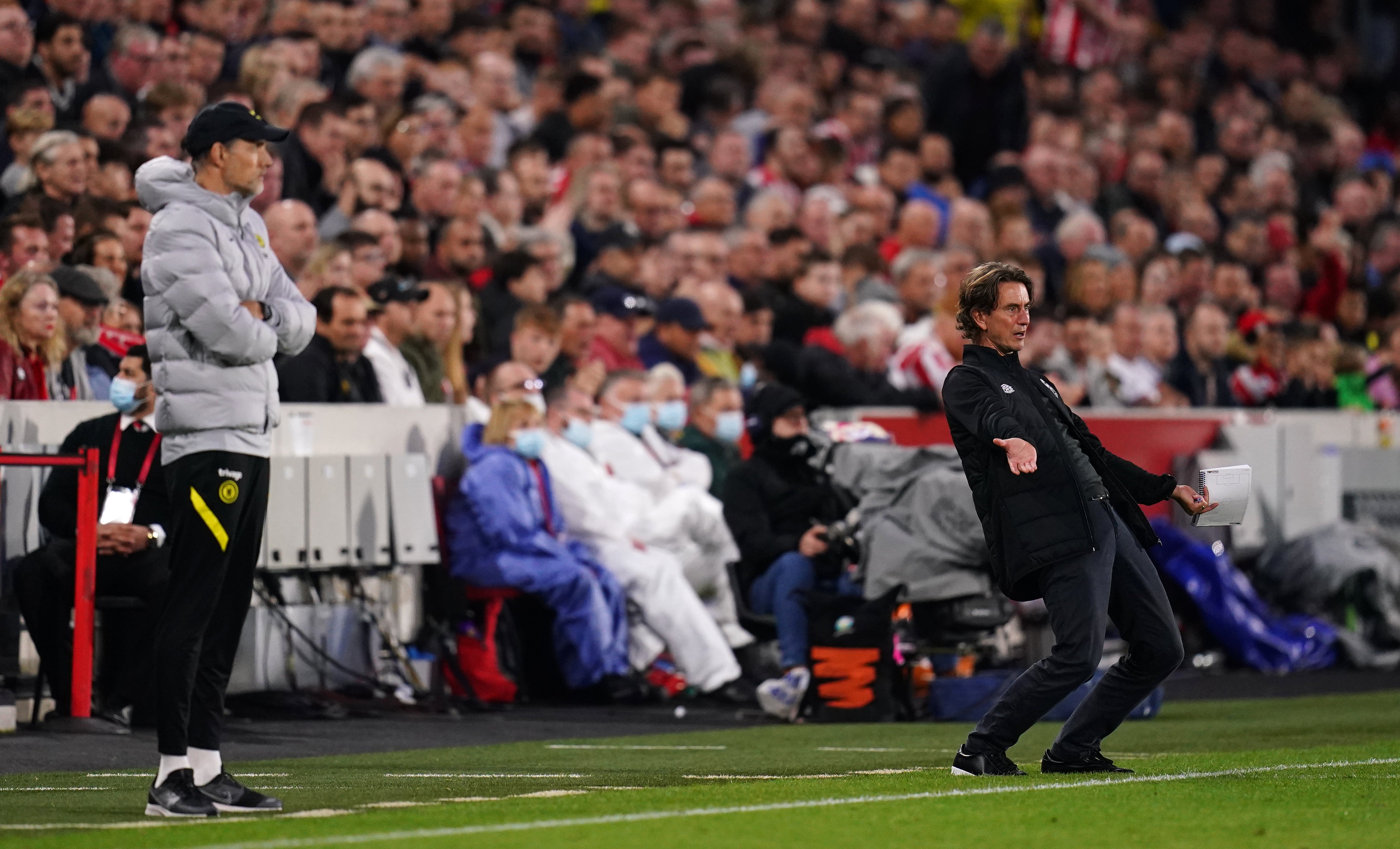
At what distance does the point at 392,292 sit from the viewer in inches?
527

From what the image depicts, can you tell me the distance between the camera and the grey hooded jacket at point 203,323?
7.20 m

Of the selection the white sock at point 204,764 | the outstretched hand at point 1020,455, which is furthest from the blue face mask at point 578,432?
the white sock at point 204,764

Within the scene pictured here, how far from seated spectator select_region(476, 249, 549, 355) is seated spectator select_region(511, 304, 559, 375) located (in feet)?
2.68

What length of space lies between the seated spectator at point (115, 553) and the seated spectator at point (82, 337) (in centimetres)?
45

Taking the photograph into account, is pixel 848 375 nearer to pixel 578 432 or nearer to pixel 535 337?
pixel 578 432

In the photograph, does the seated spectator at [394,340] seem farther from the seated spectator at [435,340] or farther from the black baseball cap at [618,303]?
the black baseball cap at [618,303]

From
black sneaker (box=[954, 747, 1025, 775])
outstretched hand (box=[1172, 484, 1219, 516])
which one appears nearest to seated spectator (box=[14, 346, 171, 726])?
black sneaker (box=[954, 747, 1025, 775])

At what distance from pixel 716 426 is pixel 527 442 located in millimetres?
2162

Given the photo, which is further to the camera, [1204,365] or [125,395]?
[1204,365]

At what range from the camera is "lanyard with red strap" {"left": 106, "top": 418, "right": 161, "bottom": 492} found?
36.0ft

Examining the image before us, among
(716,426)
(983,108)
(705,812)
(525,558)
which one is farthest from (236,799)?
(983,108)

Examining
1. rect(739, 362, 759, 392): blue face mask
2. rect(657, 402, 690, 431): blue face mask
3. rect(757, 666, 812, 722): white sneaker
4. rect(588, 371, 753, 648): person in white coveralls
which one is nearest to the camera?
rect(757, 666, 812, 722): white sneaker

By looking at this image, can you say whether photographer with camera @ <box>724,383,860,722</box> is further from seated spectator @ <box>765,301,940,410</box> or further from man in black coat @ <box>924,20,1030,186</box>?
man in black coat @ <box>924,20,1030,186</box>

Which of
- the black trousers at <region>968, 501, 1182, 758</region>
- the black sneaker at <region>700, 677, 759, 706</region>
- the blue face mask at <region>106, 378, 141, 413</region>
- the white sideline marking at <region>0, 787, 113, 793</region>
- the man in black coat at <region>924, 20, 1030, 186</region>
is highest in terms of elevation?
the man in black coat at <region>924, 20, 1030, 186</region>
